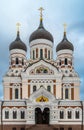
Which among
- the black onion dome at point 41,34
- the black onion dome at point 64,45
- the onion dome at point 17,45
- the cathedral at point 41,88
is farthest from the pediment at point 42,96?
the black onion dome at point 41,34

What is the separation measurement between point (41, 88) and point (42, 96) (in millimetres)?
1132

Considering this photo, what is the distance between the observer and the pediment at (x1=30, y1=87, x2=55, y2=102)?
54.7 meters

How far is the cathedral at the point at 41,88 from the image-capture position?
5434 cm

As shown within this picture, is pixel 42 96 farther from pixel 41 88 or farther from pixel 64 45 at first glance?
pixel 64 45

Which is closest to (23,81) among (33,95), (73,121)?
(33,95)

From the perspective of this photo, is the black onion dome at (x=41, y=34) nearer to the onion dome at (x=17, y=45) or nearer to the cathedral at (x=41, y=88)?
the cathedral at (x=41, y=88)

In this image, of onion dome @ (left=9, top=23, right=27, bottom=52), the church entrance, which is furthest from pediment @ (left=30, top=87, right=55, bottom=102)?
onion dome @ (left=9, top=23, right=27, bottom=52)

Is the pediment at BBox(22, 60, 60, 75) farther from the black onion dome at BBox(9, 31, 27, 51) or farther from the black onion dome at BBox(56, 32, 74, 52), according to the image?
the black onion dome at BBox(9, 31, 27, 51)

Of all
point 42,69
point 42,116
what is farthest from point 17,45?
point 42,116

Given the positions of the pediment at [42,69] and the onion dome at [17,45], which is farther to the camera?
the onion dome at [17,45]

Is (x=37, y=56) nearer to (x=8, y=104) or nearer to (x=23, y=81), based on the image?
(x=23, y=81)

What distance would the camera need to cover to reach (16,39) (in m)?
64.6

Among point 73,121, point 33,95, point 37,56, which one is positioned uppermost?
point 37,56

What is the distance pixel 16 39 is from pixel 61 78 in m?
10.6
